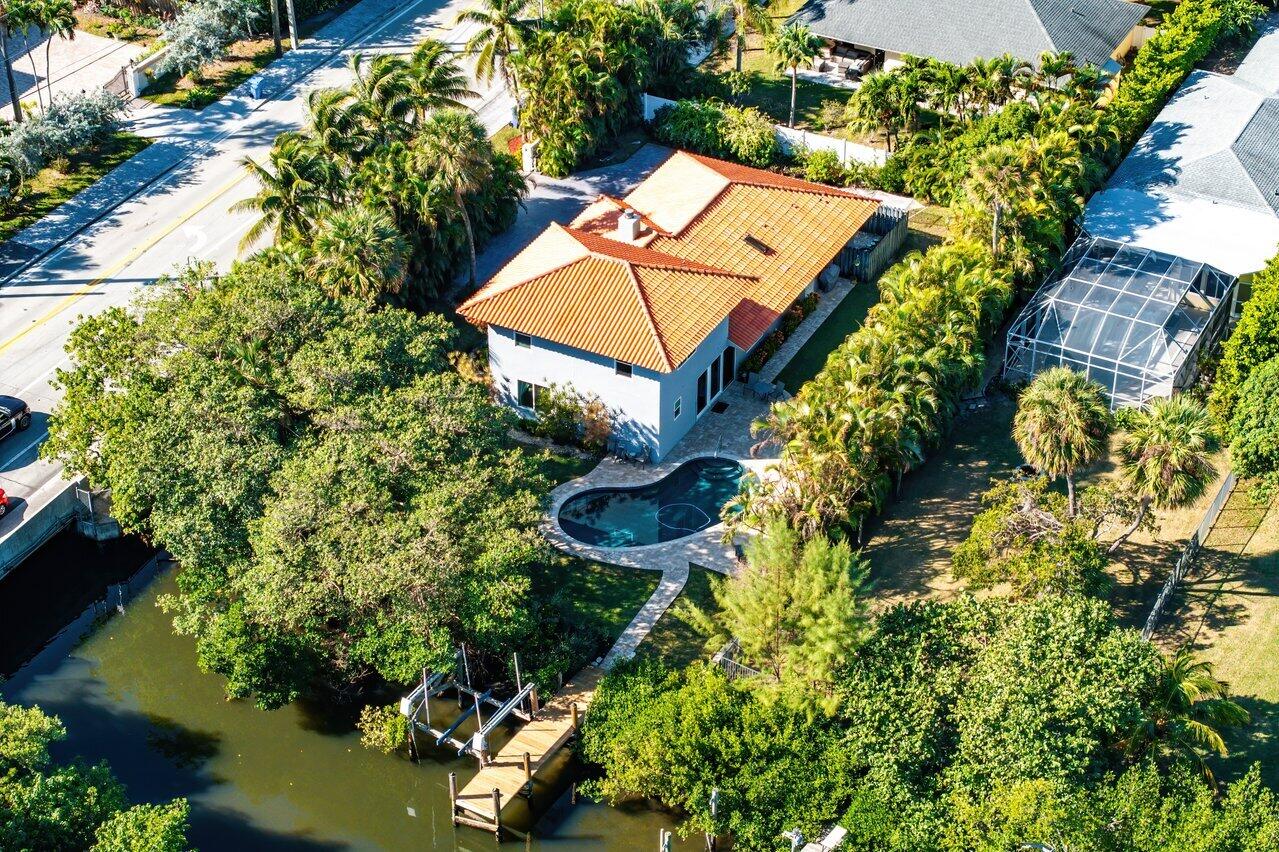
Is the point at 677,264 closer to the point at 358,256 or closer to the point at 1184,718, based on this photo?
the point at 358,256

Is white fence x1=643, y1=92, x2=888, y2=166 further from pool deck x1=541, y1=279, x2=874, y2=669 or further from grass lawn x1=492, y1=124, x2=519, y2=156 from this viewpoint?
grass lawn x1=492, y1=124, x2=519, y2=156

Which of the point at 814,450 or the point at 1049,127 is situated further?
the point at 1049,127

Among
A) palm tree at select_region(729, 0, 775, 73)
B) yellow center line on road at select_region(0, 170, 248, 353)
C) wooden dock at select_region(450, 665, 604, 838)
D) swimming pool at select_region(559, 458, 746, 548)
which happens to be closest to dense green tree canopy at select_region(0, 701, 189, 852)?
wooden dock at select_region(450, 665, 604, 838)

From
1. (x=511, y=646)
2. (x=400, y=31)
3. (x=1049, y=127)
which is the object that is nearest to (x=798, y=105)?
(x=1049, y=127)

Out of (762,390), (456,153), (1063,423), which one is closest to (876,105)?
(762,390)

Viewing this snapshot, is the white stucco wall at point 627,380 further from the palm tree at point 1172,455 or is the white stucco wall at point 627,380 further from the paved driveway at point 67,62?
the paved driveway at point 67,62

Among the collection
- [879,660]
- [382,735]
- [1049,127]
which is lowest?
[382,735]

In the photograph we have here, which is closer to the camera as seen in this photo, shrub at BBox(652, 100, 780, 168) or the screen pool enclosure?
the screen pool enclosure

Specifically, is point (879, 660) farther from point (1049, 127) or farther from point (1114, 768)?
point (1049, 127)
